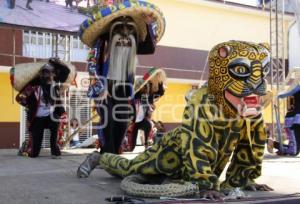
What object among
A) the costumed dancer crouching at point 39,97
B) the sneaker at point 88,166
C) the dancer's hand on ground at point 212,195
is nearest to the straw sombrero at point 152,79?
the costumed dancer crouching at point 39,97

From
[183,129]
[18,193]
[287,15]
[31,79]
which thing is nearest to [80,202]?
[18,193]

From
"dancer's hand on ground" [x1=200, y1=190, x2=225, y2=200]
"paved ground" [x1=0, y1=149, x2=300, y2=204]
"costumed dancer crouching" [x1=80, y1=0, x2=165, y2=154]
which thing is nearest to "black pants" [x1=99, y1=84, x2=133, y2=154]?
"costumed dancer crouching" [x1=80, y1=0, x2=165, y2=154]

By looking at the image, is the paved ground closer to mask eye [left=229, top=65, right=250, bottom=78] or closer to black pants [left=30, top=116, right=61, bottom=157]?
black pants [left=30, top=116, right=61, bottom=157]

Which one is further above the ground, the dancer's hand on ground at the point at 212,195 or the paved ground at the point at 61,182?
the dancer's hand on ground at the point at 212,195

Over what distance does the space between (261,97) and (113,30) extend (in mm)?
1814

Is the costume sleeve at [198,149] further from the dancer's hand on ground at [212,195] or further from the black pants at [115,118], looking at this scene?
the black pants at [115,118]

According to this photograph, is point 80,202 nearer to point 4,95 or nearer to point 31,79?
point 31,79

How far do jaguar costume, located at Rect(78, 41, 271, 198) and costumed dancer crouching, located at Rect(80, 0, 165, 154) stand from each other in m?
1.06

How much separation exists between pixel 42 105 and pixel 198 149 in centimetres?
329

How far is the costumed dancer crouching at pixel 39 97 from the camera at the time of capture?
593 cm

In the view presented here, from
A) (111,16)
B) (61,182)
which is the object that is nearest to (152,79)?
(111,16)

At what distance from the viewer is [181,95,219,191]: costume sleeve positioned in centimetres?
307

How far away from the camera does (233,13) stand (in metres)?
13.4

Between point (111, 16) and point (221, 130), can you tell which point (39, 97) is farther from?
point (221, 130)
